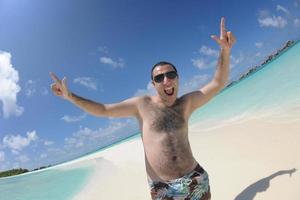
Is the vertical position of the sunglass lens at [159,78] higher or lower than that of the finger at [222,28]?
lower

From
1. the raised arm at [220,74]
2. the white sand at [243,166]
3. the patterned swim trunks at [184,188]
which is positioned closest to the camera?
the patterned swim trunks at [184,188]

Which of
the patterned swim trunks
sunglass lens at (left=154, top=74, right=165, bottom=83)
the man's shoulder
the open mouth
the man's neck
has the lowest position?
the patterned swim trunks

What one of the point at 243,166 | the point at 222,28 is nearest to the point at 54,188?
the point at 243,166

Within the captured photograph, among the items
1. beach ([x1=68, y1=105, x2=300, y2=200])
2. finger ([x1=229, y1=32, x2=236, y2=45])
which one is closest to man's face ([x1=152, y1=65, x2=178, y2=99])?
finger ([x1=229, y1=32, x2=236, y2=45])

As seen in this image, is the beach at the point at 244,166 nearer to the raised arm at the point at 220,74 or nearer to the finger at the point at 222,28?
the raised arm at the point at 220,74

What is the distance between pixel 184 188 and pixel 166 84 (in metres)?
0.86

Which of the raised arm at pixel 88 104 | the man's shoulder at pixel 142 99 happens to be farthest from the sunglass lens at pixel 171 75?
the raised arm at pixel 88 104

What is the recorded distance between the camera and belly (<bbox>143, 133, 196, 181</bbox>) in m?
3.11

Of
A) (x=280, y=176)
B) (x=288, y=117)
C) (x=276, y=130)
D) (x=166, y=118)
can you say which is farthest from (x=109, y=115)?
(x=288, y=117)

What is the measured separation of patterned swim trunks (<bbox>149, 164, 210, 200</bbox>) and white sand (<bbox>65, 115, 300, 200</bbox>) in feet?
2.97

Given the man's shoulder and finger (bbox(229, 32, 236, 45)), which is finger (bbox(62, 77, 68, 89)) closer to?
the man's shoulder

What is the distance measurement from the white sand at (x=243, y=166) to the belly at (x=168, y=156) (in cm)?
108

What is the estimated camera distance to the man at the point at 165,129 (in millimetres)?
Result: 3061

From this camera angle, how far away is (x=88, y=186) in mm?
7594
